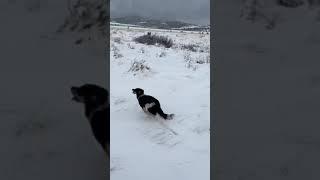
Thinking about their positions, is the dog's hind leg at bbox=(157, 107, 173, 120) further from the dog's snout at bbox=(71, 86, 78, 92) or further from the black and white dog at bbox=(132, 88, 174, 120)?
the dog's snout at bbox=(71, 86, 78, 92)

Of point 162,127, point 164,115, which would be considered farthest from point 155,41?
point 162,127

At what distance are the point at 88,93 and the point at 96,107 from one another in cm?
8

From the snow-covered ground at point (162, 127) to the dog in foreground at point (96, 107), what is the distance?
0.75 metres

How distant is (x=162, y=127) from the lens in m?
3.03

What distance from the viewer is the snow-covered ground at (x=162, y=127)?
7.56 feet

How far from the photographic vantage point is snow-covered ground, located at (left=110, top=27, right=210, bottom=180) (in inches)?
90.7

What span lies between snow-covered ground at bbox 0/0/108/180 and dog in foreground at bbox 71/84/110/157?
0.06 ft
